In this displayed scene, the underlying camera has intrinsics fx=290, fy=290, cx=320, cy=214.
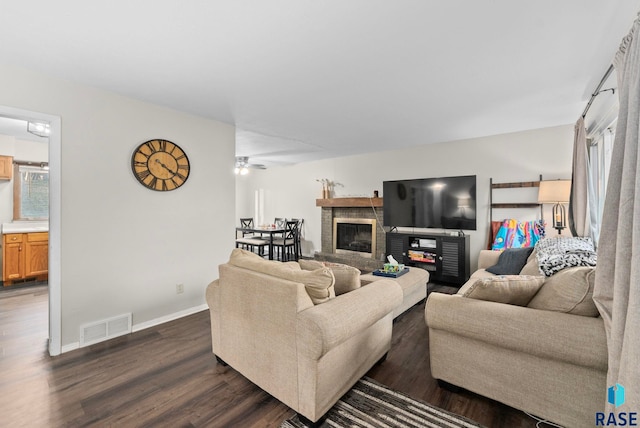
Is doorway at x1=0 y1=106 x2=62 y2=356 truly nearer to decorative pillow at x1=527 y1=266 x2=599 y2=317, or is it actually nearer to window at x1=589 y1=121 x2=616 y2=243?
decorative pillow at x1=527 y1=266 x2=599 y2=317

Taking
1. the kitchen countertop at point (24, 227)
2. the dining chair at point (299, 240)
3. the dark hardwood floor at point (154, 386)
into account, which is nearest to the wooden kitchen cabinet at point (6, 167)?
the kitchen countertop at point (24, 227)

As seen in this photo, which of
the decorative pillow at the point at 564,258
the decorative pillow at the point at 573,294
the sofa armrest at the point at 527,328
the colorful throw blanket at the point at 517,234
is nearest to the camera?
the sofa armrest at the point at 527,328

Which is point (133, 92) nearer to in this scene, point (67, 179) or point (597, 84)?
point (67, 179)

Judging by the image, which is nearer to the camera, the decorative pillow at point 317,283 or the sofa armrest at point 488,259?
the decorative pillow at point 317,283

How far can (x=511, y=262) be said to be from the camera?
3221 millimetres

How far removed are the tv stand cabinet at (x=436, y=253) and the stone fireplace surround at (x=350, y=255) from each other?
0.50 metres

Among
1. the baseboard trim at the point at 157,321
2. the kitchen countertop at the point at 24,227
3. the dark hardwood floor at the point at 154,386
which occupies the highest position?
the kitchen countertop at the point at 24,227

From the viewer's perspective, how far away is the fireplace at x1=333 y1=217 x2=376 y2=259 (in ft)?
19.5

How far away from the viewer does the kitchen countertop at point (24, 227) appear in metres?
4.28

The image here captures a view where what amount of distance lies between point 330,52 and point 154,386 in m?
2.65

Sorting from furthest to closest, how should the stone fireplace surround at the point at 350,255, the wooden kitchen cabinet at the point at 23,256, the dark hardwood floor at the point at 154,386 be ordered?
the stone fireplace surround at the point at 350,255, the wooden kitchen cabinet at the point at 23,256, the dark hardwood floor at the point at 154,386

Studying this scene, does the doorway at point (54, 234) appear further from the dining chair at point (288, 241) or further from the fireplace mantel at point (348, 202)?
the fireplace mantel at point (348, 202)

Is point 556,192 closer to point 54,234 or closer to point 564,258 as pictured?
point 564,258

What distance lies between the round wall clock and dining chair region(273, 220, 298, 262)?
3.07 meters
